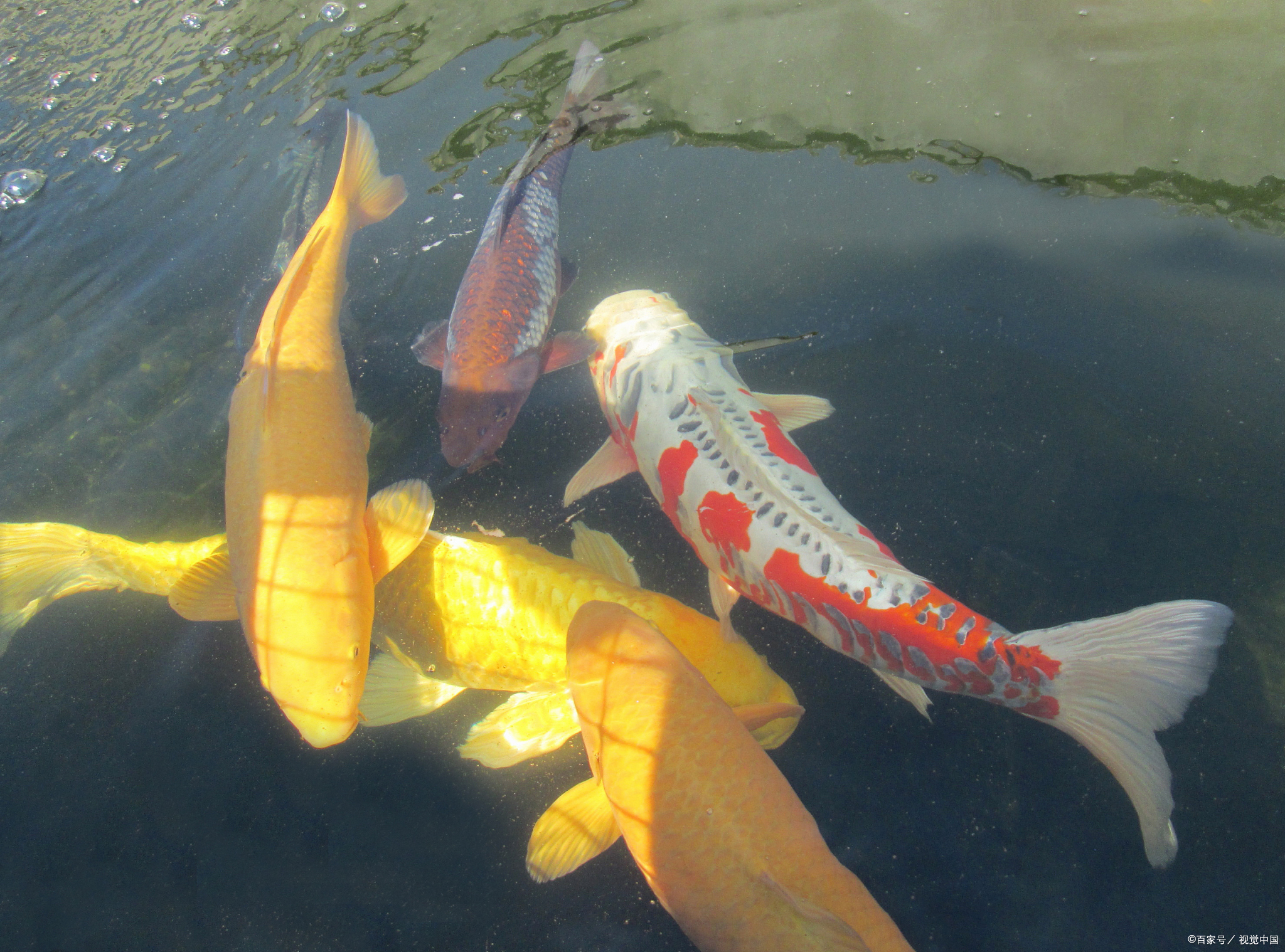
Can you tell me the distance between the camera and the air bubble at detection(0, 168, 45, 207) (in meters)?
5.91

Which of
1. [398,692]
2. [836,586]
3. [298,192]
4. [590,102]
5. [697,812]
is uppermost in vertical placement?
[298,192]

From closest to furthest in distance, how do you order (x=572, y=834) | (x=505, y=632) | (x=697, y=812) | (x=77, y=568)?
(x=697, y=812) < (x=572, y=834) < (x=505, y=632) < (x=77, y=568)

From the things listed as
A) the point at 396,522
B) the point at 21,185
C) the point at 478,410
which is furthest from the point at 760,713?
the point at 21,185

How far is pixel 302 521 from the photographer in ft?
9.29

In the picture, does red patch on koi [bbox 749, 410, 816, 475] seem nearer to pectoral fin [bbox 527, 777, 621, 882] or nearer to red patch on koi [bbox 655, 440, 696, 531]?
red patch on koi [bbox 655, 440, 696, 531]

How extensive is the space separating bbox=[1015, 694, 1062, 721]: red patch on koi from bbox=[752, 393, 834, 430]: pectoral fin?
1581 mm

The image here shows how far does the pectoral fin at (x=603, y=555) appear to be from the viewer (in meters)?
3.15

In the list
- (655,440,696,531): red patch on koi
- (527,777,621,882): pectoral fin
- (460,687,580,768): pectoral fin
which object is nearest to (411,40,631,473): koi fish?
(655,440,696,531): red patch on koi

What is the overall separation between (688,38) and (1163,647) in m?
5.71

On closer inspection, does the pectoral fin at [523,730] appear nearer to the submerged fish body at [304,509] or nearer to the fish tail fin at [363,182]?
the submerged fish body at [304,509]

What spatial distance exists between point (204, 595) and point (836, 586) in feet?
9.04

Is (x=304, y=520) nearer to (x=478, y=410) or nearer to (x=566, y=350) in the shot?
(x=478, y=410)

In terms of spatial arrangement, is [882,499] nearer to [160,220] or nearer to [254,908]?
[254,908]

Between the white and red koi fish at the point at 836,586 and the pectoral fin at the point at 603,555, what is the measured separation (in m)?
0.31
